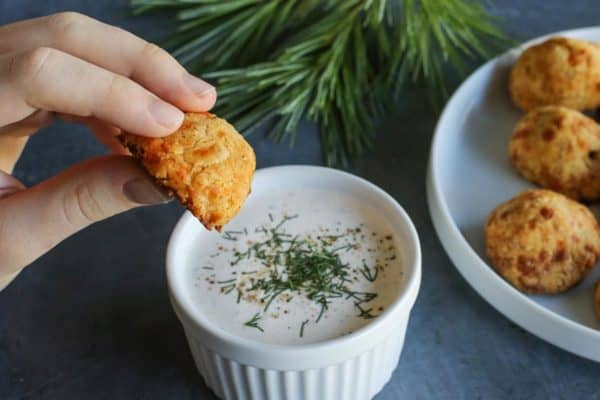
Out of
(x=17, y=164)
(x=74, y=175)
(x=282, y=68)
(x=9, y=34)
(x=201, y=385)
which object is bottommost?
(x=201, y=385)

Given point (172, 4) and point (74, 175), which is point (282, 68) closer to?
point (172, 4)

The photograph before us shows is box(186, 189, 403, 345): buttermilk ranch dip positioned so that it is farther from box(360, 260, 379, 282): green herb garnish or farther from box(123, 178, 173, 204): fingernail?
box(123, 178, 173, 204): fingernail

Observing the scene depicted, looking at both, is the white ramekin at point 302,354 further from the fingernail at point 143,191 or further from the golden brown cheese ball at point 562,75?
the golden brown cheese ball at point 562,75

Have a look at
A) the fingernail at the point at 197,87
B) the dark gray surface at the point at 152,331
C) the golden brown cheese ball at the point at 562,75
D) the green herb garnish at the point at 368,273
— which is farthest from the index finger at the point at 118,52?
the golden brown cheese ball at the point at 562,75

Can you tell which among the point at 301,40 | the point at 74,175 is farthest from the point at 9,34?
the point at 301,40

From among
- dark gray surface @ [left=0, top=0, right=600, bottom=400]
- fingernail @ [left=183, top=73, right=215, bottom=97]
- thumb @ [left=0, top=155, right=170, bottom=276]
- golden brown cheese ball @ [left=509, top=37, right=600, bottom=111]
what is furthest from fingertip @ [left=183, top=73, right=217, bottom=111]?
golden brown cheese ball @ [left=509, top=37, right=600, bottom=111]
